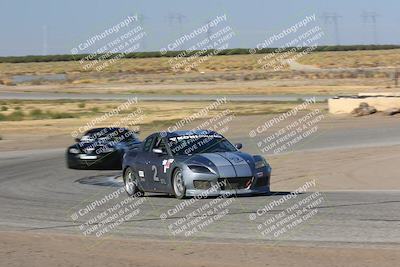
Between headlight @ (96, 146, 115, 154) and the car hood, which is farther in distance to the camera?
headlight @ (96, 146, 115, 154)

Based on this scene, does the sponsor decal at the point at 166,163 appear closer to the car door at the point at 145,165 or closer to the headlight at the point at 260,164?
the car door at the point at 145,165

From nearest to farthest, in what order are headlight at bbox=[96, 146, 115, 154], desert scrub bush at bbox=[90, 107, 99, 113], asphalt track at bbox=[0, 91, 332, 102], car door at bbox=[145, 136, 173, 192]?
car door at bbox=[145, 136, 173, 192]
headlight at bbox=[96, 146, 115, 154]
desert scrub bush at bbox=[90, 107, 99, 113]
asphalt track at bbox=[0, 91, 332, 102]

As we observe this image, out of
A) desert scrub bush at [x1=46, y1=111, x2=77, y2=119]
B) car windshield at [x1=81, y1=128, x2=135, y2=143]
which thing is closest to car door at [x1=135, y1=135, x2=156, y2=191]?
car windshield at [x1=81, y1=128, x2=135, y2=143]

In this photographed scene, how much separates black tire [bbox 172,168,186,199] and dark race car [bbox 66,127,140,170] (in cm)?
933

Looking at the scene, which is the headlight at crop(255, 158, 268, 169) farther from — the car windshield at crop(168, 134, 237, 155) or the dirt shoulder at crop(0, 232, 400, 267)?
the dirt shoulder at crop(0, 232, 400, 267)

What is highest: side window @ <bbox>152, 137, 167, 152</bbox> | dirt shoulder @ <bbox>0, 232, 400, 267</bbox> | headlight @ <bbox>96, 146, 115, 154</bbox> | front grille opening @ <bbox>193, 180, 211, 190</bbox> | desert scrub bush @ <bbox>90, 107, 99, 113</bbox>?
dirt shoulder @ <bbox>0, 232, 400, 267</bbox>

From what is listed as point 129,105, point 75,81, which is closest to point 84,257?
point 129,105

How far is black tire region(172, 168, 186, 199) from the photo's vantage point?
15.8 metres

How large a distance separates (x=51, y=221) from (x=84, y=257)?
151 inches

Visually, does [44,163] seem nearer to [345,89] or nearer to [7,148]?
[7,148]

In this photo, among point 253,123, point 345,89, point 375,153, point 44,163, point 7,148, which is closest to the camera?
point 375,153

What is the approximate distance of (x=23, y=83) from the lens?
327 feet

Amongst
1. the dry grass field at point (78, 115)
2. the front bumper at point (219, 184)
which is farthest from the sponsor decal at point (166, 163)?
the dry grass field at point (78, 115)

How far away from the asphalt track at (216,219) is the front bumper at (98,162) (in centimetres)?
474
